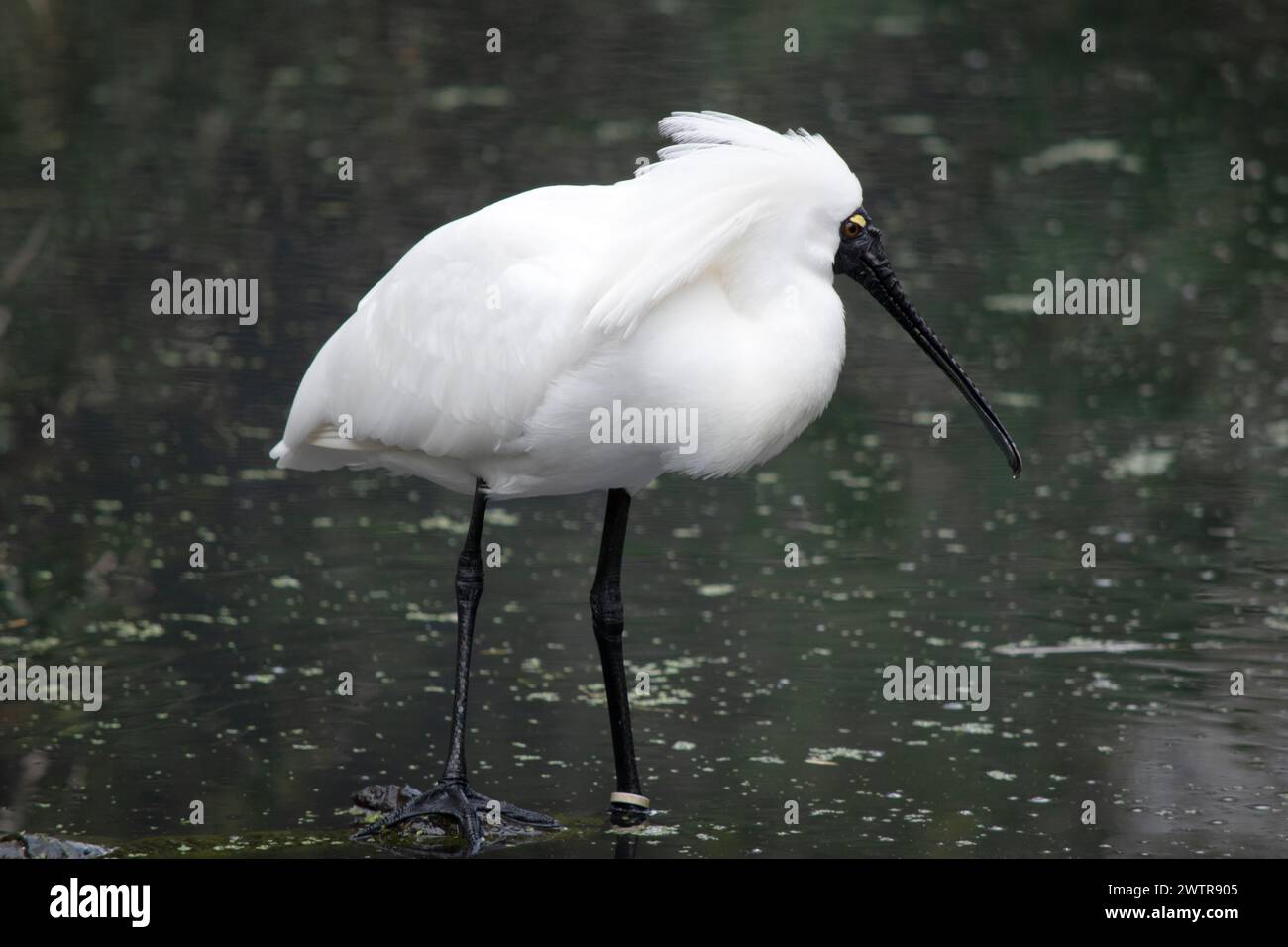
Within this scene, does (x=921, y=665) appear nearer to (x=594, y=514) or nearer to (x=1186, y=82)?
(x=594, y=514)

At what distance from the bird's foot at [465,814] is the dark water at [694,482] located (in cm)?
15

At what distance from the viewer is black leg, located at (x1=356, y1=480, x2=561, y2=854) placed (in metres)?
5.70

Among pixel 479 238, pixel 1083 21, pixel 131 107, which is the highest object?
pixel 1083 21

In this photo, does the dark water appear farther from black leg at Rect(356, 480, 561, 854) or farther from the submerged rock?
the submerged rock

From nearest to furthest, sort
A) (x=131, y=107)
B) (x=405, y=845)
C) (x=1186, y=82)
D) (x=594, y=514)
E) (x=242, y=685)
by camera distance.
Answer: (x=405, y=845) < (x=242, y=685) < (x=594, y=514) < (x=131, y=107) < (x=1186, y=82)

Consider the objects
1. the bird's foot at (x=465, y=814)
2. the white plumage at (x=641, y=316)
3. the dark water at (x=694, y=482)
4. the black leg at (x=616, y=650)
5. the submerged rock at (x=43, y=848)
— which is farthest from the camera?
the dark water at (x=694, y=482)

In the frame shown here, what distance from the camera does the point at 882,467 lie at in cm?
948

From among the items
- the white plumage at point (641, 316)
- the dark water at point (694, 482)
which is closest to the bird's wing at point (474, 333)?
the white plumage at point (641, 316)

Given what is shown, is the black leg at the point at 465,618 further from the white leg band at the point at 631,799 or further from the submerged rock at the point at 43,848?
the submerged rock at the point at 43,848

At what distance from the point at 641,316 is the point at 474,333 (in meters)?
0.60

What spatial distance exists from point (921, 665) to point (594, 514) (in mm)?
2076

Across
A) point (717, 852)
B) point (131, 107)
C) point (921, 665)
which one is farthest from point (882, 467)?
point (131, 107)

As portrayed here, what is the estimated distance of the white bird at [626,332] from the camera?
558cm

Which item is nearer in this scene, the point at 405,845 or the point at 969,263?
the point at 405,845
